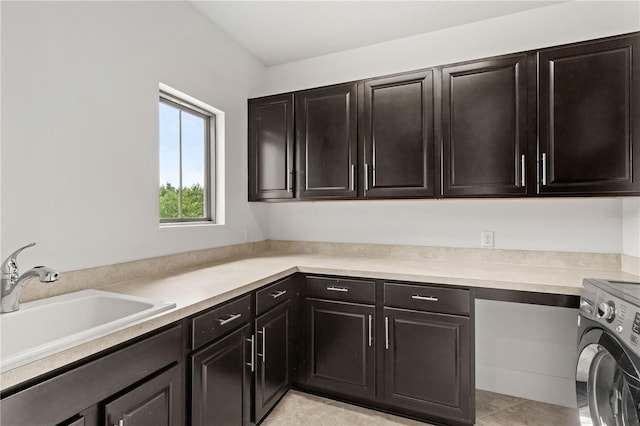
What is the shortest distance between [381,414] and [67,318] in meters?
1.79

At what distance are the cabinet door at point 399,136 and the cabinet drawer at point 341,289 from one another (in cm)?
67

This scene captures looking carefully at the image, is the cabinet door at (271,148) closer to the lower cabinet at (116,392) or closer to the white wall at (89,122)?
the white wall at (89,122)

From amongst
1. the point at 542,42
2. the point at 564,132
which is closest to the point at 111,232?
the point at 564,132

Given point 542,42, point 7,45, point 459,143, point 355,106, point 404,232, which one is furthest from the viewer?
point 404,232

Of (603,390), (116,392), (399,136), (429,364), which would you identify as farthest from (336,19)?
(603,390)

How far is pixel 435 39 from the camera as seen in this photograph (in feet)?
8.20

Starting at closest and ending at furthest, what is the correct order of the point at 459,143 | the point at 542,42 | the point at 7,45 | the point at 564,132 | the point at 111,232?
the point at 7,45
the point at 111,232
the point at 564,132
the point at 459,143
the point at 542,42

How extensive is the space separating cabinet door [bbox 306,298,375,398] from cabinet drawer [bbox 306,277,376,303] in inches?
1.6

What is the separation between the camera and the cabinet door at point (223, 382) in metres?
1.37

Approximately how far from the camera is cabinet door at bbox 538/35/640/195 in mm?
1722

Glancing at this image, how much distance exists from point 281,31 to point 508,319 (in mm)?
2735

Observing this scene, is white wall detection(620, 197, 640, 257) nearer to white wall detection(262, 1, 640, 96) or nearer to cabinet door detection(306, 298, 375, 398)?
white wall detection(262, 1, 640, 96)

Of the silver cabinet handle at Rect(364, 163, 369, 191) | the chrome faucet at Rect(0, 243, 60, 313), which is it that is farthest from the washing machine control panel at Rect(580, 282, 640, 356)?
the chrome faucet at Rect(0, 243, 60, 313)

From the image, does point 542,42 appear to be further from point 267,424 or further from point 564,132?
point 267,424
